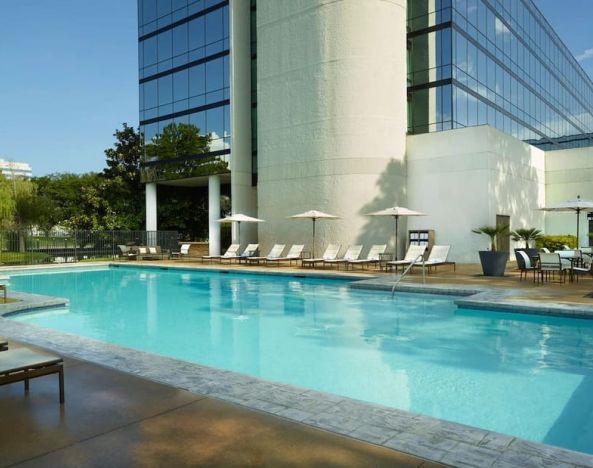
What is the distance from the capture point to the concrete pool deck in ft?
10.2

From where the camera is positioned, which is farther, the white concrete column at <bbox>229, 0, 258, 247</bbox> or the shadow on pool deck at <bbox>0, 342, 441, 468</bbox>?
the white concrete column at <bbox>229, 0, 258, 247</bbox>

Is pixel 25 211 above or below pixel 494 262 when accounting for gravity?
above

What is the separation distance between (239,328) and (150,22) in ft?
83.1

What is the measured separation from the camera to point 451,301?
36.7ft

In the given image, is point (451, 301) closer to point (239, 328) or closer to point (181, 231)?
point (239, 328)

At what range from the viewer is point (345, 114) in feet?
66.7

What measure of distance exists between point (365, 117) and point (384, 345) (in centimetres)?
1407

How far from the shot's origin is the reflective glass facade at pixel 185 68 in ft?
82.6

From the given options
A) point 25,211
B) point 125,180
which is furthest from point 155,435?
point 125,180

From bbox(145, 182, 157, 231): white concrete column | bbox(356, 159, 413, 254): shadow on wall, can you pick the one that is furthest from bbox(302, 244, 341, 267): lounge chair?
bbox(145, 182, 157, 231): white concrete column

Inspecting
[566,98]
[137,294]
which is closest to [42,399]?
[137,294]

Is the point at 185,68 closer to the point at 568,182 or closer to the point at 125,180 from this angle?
the point at 125,180

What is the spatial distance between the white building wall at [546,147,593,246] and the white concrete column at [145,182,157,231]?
21.2 m

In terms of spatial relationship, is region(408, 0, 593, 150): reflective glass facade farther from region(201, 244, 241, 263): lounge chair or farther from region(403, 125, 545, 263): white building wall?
region(201, 244, 241, 263): lounge chair
